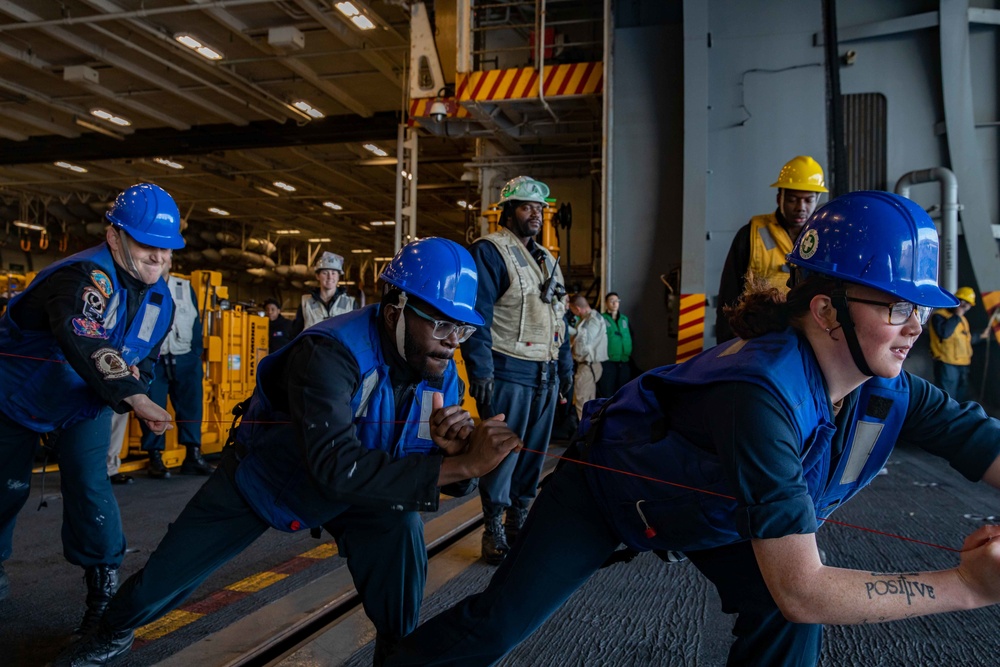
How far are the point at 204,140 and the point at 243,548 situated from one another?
1554 centimetres

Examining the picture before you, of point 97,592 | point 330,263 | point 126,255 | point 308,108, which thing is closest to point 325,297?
point 330,263

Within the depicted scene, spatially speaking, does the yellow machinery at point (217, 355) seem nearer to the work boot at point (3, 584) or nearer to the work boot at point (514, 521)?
the work boot at point (3, 584)

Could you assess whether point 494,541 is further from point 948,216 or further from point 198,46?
point 198,46

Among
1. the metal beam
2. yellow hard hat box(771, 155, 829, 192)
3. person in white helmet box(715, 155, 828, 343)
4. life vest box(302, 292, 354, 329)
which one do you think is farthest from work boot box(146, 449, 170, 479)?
the metal beam

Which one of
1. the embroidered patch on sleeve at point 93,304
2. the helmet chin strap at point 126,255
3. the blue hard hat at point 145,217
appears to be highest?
the blue hard hat at point 145,217

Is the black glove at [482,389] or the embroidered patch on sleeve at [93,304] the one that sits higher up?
the embroidered patch on sleeve at [93,304]

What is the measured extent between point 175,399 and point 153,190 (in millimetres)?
4603

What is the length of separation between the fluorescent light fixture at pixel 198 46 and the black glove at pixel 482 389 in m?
10.2

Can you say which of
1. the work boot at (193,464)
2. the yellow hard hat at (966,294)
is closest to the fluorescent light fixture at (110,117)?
the work boot at (193,464)

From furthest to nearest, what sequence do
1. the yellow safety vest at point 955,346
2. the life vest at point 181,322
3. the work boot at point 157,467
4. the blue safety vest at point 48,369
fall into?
1. the yellow safety vest at point 955,346
2. the life vest at point 181,322
3. the work boot at point 157,467
4. the blue safety vest at point 48,369

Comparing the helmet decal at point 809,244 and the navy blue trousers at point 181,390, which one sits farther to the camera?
the navy blue trousers at point 181,390

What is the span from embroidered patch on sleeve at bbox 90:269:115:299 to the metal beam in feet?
40.3

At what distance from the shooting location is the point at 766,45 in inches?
293

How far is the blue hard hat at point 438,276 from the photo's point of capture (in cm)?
231
